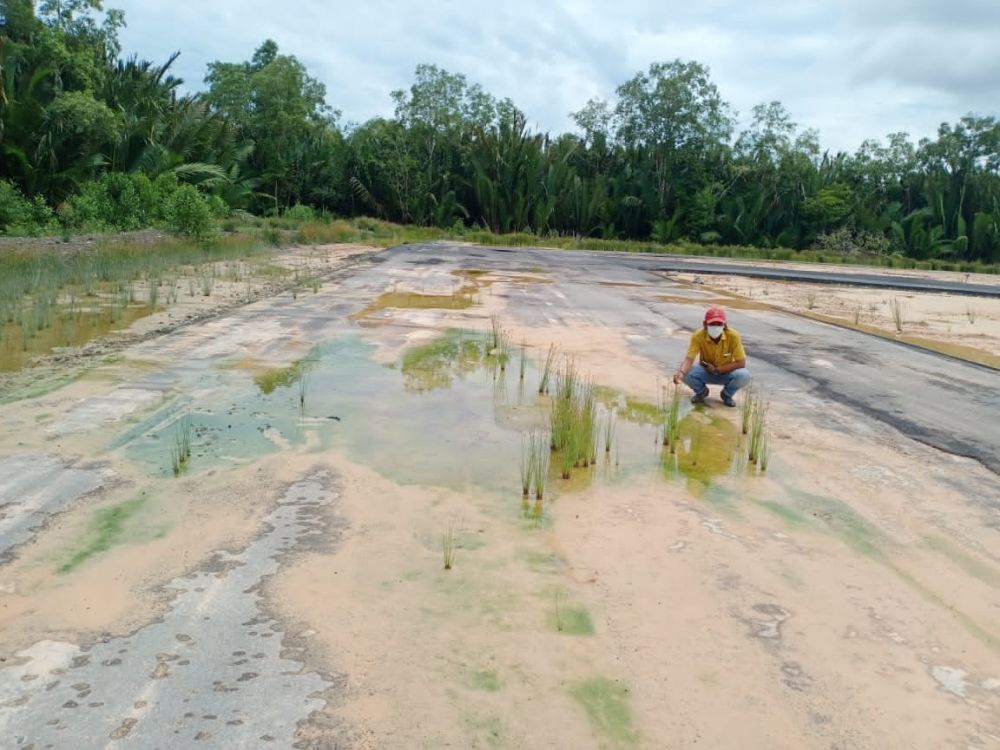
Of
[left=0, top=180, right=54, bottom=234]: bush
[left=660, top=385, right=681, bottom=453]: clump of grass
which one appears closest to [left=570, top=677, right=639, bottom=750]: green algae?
[left=660, top=385, right=681, bottom=453]: clump of grass

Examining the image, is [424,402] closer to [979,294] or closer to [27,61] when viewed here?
[979,294]

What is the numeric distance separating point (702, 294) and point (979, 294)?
9.02 meters

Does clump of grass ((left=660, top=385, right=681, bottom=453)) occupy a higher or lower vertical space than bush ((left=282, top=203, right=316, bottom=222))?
lower

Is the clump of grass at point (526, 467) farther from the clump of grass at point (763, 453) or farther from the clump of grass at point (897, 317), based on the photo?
the clump of grass at point (897, 317)

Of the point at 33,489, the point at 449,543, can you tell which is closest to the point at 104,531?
the point at 33,489

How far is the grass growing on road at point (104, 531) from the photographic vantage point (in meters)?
3.59

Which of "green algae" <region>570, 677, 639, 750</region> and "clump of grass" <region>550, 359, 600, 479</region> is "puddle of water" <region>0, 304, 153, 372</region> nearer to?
"clump of grass" <region>550, 359, 600, 479</region>

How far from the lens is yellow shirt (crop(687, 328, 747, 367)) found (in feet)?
23.1

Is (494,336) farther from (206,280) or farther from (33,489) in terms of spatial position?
(33,489)

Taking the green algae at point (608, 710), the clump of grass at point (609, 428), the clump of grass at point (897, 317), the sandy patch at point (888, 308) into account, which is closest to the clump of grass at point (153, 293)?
the clump of grass at point (609, 428)

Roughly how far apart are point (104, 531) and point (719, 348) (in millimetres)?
5048

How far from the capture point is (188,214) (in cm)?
2020

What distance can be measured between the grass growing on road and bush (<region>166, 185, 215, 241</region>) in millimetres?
17389

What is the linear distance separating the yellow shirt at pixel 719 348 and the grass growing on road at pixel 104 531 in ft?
15.0
